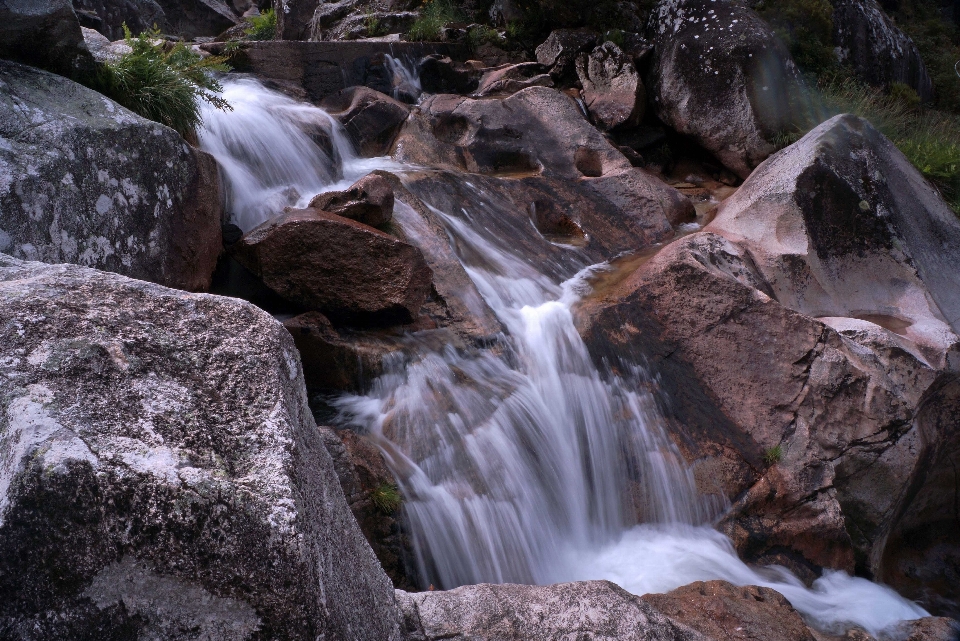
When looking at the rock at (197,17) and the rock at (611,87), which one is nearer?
the rock at (611,87)

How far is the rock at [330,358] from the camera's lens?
4.78 meters

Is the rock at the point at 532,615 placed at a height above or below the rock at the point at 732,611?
above

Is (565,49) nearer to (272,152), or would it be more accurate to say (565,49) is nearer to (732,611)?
(272,152)

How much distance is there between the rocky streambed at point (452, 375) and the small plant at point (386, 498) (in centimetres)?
2

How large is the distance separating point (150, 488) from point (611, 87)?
996 centimetres

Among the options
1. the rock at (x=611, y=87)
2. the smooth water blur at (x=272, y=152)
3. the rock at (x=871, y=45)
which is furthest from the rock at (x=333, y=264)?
the rock at (x=871, y=45)

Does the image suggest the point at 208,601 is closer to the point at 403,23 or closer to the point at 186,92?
the point at 186,92

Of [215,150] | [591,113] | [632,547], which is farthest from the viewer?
[591,113]

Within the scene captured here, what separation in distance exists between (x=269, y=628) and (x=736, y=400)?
432cm

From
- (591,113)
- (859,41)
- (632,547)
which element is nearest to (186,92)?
(632,547)

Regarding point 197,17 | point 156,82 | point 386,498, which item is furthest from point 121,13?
point 386,498

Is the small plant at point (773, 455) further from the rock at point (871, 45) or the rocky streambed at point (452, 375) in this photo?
the rock at point (871, 45)

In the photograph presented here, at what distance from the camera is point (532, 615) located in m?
2.47

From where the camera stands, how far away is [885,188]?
688 cm
